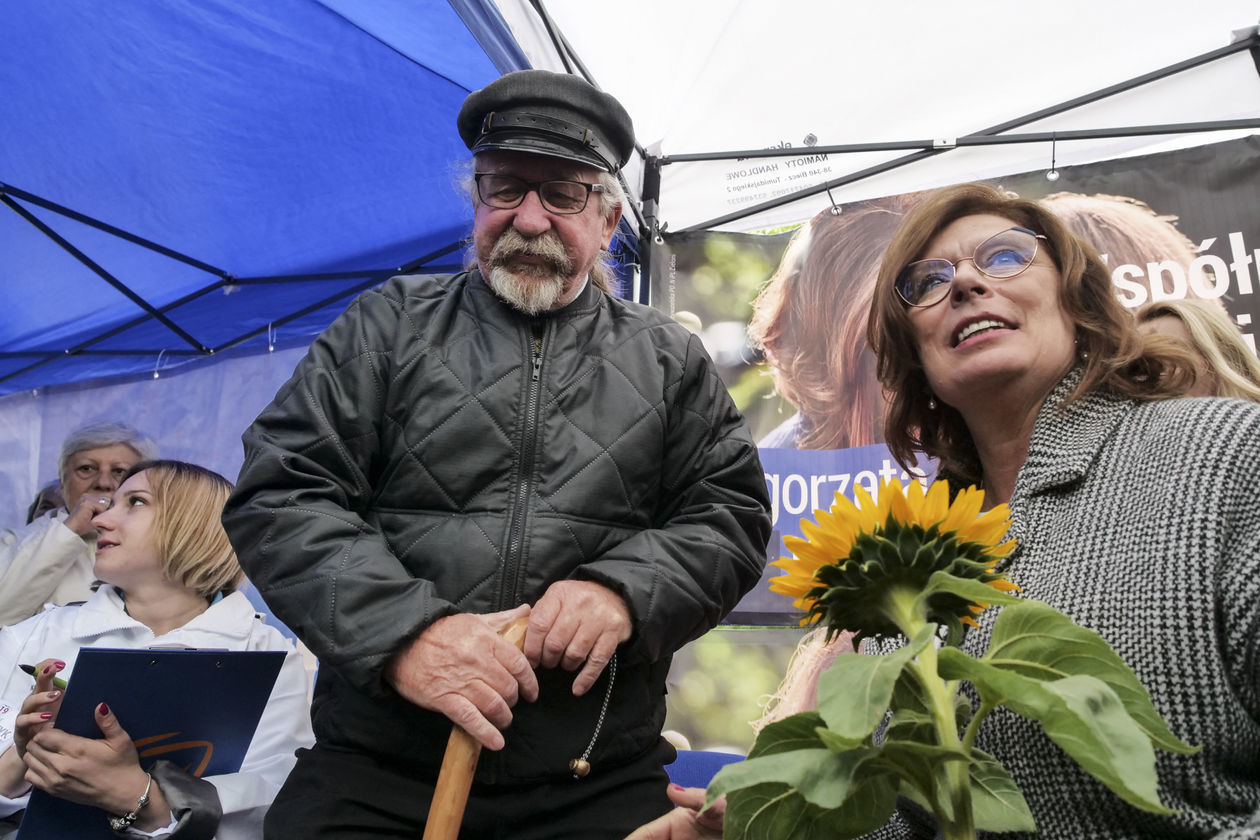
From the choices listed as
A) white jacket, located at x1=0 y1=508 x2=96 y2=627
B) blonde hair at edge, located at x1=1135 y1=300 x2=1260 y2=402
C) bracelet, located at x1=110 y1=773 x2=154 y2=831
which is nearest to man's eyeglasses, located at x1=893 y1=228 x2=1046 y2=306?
blonde hair at edge, located at x1=1135 y1=300 x2=1260 y2=402

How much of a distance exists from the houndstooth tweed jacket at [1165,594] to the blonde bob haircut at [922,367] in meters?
0.15

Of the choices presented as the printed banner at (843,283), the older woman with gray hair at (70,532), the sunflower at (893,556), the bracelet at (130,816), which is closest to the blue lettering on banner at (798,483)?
the printed banner at (843,283)

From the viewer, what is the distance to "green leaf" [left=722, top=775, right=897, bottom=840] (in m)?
0.59

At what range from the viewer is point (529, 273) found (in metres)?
1.66

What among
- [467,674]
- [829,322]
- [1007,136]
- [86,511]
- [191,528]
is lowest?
[467,674]

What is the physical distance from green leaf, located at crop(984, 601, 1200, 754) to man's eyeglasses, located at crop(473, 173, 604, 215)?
1.28 m

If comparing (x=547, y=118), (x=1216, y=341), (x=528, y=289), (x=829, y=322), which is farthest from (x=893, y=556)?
(x=829, y=322)

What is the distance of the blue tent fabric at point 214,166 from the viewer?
7.76 ft

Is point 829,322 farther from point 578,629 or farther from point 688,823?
point 688,823

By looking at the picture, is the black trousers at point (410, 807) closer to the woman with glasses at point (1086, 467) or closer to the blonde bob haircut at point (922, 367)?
the woman with glasses at point (1086, 467)

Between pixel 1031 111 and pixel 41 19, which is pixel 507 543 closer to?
pixel 41 19

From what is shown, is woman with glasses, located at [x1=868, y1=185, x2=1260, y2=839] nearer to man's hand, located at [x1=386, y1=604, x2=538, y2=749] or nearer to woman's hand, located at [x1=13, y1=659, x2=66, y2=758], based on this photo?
man's hand, located at [x1=386, y1=604, x2=538, y2=749]

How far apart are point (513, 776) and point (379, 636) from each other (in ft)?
1.05

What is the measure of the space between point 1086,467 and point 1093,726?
756 mm
